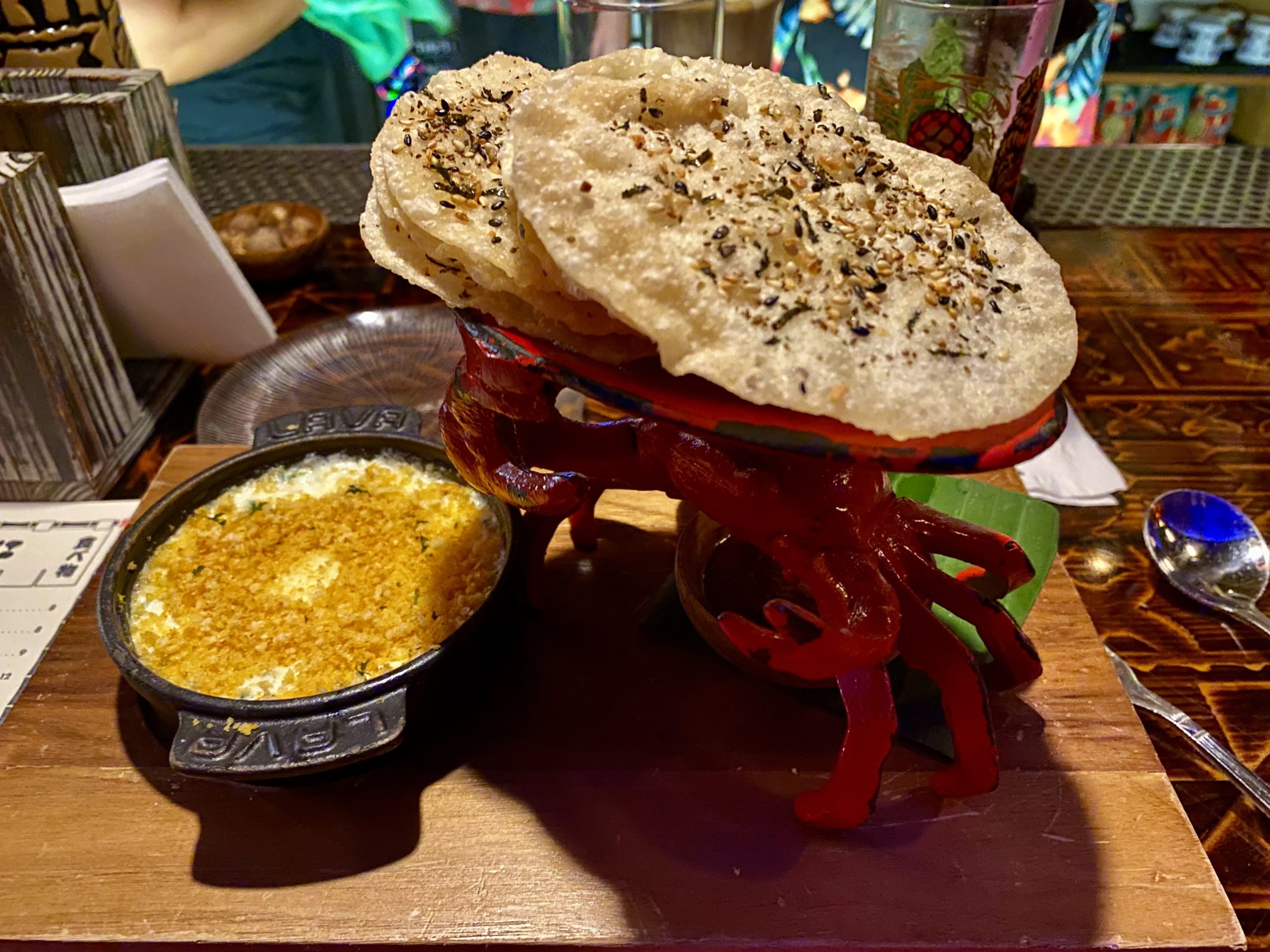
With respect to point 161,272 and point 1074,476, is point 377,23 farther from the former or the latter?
point 1074,476

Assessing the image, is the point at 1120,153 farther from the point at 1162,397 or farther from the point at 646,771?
the point at 646,771

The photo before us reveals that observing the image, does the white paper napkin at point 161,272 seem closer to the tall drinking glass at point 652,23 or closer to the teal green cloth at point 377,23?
the tall drinking glass at point 652,23

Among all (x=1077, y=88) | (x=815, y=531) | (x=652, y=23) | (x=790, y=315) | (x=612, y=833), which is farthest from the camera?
(x=1077, y=88)

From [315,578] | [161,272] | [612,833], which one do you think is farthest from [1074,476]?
[161,272]

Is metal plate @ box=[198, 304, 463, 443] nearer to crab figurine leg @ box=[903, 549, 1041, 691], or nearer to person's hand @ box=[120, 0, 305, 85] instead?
crab figurine leg @ box=[903, 549, 1041, 691]

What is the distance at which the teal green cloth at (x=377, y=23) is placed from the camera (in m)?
3.56

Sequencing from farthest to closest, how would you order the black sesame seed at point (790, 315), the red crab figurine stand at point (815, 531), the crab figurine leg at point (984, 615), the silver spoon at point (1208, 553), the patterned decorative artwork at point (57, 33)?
the patterned decorative artwork at point (57, 33)
the silver spoon at point (1208, 553)
the crab figurine leg at point (984, 615)
the red crab figurine stand at point (815, 531)
the black sesame seed at point (790, 315)

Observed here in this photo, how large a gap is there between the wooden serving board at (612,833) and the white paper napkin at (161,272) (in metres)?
1.03

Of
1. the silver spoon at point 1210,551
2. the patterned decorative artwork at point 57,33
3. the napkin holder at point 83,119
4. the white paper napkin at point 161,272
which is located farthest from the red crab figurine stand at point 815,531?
the patterned decorative artwork at point 57,33

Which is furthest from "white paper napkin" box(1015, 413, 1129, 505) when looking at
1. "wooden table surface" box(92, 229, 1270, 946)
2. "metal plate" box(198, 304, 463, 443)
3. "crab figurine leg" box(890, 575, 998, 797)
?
→ "metal plate" box(198, 304, 463, 443)

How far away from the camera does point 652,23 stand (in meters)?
2.38

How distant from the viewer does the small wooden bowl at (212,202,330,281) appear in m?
2.41

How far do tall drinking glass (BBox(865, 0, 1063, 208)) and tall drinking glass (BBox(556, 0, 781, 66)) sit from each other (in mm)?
580

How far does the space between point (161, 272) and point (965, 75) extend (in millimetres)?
1882
